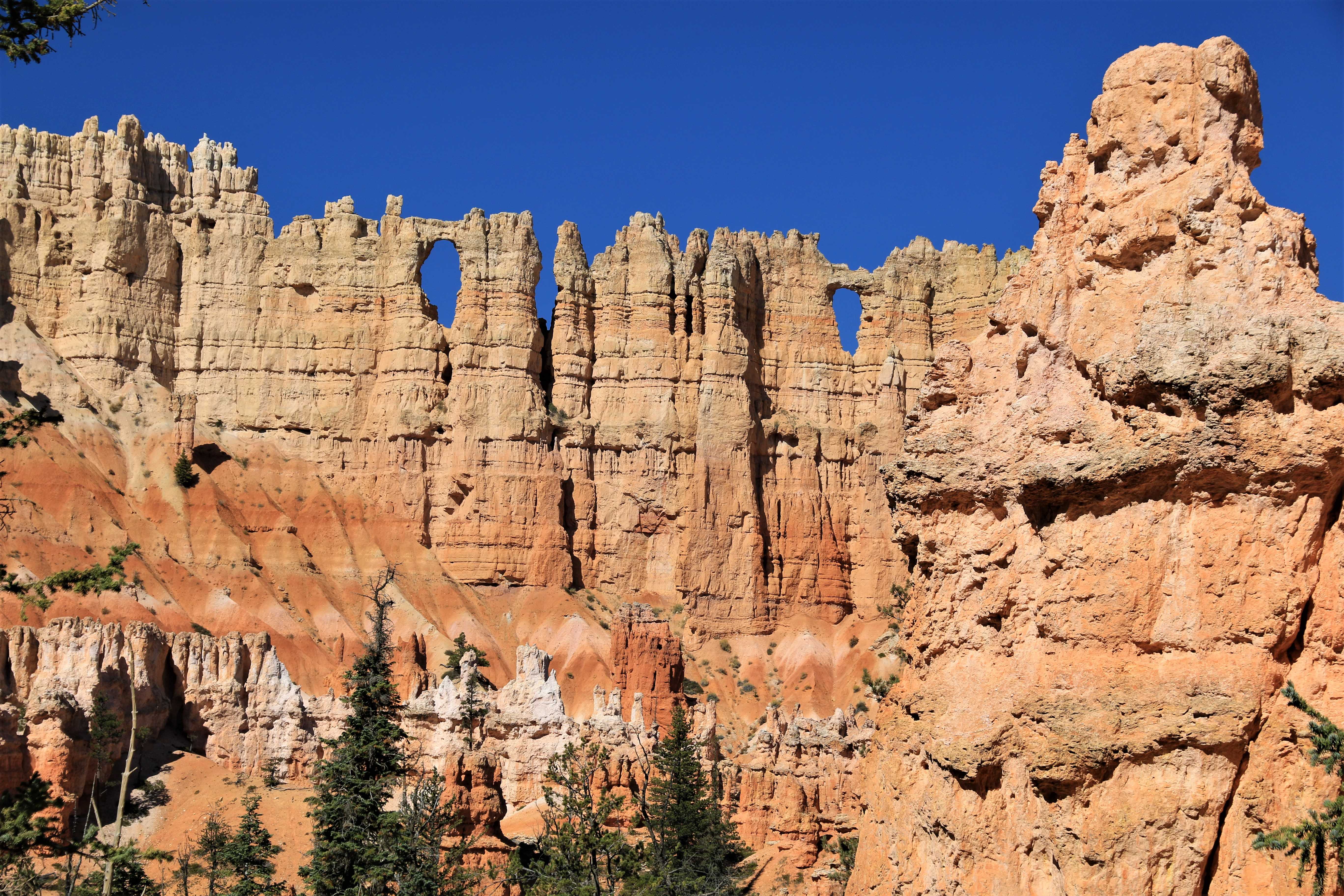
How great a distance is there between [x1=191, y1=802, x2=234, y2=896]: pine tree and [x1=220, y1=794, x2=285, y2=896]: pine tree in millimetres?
244

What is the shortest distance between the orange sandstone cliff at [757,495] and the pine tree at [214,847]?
4.88m

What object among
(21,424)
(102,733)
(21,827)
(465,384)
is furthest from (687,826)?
(465,384)

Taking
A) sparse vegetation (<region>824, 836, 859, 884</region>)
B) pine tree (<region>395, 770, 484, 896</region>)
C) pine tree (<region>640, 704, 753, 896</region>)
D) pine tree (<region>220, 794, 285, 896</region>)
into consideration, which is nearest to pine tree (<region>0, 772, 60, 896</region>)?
A: pine tree (<region>395, 770, 484, 896</region>)

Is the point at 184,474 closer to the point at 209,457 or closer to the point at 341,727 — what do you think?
the point at 209,457

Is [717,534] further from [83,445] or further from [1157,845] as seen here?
[1157,845]

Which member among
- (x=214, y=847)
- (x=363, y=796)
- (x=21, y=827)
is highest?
(x=21, y=827)

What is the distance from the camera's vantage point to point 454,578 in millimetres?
72062

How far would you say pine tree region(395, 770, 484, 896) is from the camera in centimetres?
2789

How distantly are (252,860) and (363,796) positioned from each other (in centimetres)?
542

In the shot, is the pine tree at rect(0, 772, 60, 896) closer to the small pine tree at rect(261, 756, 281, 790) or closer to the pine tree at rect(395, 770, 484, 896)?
the pine tree at rect(395, 770, 484, 896)

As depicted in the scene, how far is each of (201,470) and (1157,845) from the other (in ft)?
217

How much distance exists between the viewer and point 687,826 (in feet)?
133

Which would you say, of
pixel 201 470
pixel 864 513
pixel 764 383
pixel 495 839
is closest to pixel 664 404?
pixel 764 383

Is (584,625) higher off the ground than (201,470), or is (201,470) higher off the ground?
(201,470)
